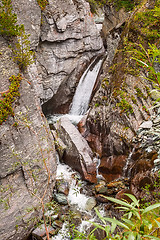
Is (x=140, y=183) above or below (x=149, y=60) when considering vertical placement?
below

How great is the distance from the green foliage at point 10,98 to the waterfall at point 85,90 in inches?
266

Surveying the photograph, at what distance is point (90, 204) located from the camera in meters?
6.87

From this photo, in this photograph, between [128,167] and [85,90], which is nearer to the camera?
[128,167]

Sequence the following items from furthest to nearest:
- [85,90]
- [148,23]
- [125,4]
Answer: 1. [85,90]
2. [125,4]
3. [148,23]

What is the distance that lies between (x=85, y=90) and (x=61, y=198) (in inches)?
285

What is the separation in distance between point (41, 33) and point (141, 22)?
16.4 feet

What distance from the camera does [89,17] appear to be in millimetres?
11930

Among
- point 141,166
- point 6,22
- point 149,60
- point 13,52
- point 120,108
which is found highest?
point 6,22

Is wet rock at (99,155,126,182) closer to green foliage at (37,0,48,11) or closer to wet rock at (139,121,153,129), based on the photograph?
wet rock at (139,121,153,129)

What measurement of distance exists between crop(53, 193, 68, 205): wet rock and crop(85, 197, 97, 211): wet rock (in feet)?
2.60

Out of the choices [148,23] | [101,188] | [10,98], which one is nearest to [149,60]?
[10,98]

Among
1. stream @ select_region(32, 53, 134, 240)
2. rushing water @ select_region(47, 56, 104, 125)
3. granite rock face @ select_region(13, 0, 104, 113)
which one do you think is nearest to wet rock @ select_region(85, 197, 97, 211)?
stream @ select_region(32, 53, 134, 240)

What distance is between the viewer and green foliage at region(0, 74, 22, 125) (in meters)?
5.19

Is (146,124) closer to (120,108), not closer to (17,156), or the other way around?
(120,108)
